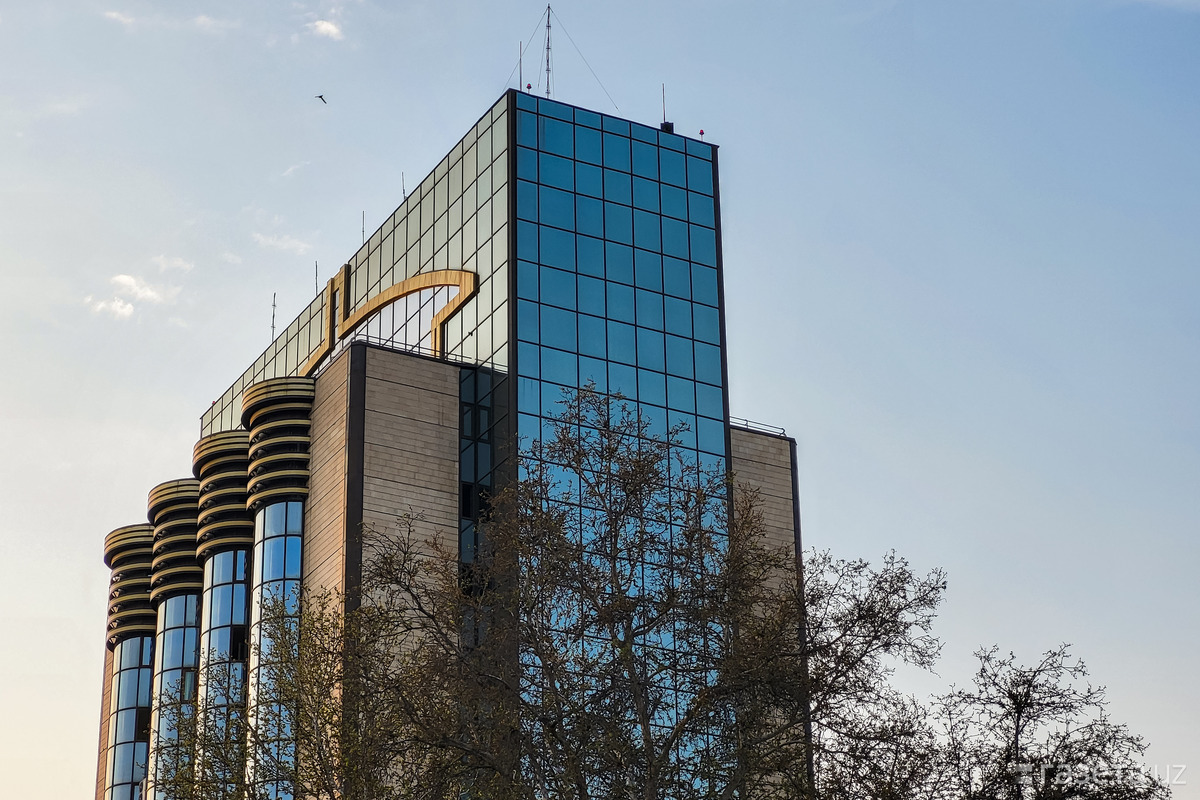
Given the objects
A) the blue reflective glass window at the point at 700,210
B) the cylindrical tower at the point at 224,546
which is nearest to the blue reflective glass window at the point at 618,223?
the blue reflective glass window at the point at 700,210

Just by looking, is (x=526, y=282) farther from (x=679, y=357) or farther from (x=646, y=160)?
(x=646, y=160)

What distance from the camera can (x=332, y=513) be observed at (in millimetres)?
78125

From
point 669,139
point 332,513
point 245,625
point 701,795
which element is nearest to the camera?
point 701,795

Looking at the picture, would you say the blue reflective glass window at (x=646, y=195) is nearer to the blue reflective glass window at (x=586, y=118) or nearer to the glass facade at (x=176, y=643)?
the blue reflective glass window at (x=586, y=118)

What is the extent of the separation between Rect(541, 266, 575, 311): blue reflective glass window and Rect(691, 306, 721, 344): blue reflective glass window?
697cm

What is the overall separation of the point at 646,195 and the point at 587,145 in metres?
3.89

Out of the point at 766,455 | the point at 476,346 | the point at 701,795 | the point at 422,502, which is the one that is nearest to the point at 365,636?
the point at 701,795

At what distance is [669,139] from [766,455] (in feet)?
56.5

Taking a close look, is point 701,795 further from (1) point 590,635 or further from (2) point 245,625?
(2) point 245,625

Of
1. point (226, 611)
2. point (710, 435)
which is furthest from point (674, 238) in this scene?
point (226, 611)

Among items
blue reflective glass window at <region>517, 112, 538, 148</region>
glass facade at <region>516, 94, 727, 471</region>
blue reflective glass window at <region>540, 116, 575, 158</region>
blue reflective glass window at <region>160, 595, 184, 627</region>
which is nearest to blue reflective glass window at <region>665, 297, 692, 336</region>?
glass facade at <region>516, 94, 727, 471</region>

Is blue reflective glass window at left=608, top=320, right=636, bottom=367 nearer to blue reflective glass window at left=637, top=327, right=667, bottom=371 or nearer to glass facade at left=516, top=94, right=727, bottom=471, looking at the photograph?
glass facade at left=516, top=94, right=727, bottom=471

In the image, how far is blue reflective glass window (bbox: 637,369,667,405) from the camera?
8206cm

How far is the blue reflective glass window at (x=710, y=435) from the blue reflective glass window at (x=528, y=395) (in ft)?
28.1
